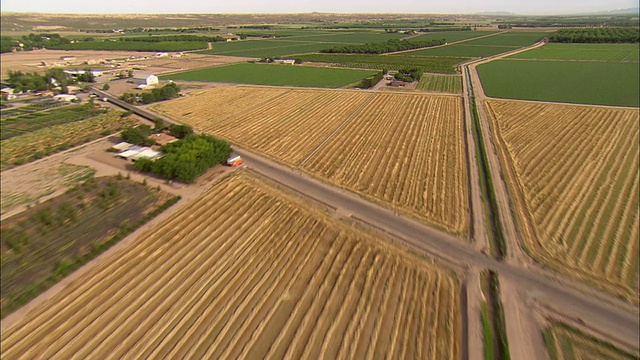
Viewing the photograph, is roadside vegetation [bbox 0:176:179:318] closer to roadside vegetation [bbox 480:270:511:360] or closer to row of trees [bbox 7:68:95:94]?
roadside vegetation [bbox 480:270:511:360]

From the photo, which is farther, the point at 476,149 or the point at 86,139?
the point at 86,139

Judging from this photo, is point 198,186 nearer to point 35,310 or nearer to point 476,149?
point 35,310

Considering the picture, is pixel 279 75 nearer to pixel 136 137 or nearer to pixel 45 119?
pixel 136 137

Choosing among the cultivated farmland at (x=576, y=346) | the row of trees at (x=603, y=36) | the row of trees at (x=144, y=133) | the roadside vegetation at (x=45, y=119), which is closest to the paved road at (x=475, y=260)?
the cultivated farmland at (x=576, y=346)

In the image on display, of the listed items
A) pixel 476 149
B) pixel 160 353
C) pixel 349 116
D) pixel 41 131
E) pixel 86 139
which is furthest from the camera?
pixel 349 116

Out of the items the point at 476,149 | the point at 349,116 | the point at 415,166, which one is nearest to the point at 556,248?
the point at 415,166

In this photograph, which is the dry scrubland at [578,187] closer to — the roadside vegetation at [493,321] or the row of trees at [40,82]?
the roadside vegetation at [493,321]

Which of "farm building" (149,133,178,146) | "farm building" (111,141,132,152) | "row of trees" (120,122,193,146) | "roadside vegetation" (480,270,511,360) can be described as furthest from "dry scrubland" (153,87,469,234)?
"farm building" (111,141,132,152)
